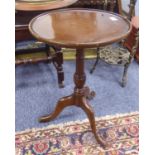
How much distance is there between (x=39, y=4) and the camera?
1.95 meters

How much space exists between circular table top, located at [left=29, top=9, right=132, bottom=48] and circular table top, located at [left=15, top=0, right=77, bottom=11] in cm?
22

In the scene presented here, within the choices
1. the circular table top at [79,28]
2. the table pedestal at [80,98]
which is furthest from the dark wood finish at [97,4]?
the table pedestal at [80,98]

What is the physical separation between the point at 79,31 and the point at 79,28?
0.05m

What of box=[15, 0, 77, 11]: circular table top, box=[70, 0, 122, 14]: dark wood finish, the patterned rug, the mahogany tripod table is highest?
the mahogany tripod table

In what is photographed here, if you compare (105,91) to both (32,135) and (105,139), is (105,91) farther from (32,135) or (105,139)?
(32,135)

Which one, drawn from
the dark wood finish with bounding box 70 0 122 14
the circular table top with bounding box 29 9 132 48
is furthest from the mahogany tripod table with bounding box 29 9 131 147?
the dark wood finish with bounding box 70 0 122 14

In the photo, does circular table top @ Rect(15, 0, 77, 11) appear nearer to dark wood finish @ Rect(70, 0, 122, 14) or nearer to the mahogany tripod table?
the mahogany tripod table

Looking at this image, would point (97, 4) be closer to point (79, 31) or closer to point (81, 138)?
point (79, 31)

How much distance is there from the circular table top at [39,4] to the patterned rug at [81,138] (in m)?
0.91

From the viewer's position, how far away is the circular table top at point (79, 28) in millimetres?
1284

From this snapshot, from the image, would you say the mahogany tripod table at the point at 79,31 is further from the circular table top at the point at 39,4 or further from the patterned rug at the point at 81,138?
the circular table top at the point at 39,4

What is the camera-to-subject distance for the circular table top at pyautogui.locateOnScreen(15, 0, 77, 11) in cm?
190
